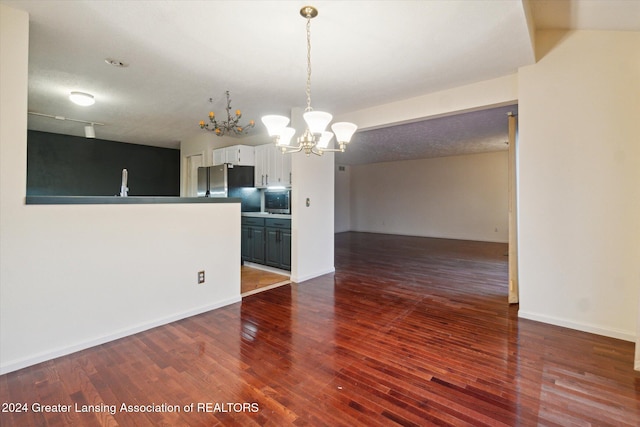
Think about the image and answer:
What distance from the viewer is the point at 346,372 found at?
2018 millimetres

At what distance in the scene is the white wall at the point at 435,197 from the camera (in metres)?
8.13

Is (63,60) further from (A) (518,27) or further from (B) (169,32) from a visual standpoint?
(A) (518,27)

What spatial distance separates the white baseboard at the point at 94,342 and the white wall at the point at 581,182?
345 centimetres

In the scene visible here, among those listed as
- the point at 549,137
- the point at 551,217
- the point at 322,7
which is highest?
the point at 322,7

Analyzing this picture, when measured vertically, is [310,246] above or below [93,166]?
below

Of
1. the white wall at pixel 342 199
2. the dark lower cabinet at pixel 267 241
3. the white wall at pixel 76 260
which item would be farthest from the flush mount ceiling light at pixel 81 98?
the white wall at pixel 342 199

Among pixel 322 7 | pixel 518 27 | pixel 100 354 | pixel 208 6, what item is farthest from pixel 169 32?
pixel 518 27

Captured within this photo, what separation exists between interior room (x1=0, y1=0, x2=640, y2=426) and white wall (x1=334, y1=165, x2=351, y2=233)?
6.34 meters

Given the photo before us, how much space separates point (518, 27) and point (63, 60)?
4168 millimetres

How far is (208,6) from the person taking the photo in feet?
6.54

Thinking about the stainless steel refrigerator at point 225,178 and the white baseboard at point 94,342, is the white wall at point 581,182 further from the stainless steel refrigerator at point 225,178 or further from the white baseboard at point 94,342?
the stainless steel refrigerator at point 225,178

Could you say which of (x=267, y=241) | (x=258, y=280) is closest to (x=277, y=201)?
(x=267, y=241)

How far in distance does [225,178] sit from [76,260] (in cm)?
314

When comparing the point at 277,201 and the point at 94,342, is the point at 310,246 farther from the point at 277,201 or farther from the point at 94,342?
the point at 94,342
